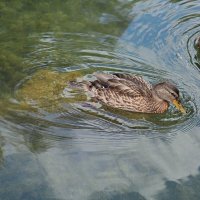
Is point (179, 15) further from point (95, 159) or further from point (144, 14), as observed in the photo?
point (95, 159)

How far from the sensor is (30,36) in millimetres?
8133

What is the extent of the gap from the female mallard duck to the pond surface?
108 mm

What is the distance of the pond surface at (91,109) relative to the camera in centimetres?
572

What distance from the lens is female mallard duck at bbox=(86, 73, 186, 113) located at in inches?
273

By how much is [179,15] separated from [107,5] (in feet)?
4.07

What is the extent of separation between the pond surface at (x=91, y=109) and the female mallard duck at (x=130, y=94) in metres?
0.11

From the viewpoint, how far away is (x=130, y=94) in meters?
6.95

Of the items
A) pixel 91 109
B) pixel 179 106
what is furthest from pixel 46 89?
pixel 179 106

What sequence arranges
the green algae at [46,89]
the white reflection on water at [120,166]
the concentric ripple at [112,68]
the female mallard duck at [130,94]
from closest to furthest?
1. the white reflection on water at [120,166]
2. the concentric ripple at [112,68]
3. the green algae at [46,89]
4. the female mallard duck at [130,94]

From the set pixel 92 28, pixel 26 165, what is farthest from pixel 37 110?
pixel 92 28

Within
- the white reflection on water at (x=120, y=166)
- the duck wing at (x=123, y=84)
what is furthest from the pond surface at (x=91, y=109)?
the duck wing at (x=123, y=84)

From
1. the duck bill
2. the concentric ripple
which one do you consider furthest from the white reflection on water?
the duck bill

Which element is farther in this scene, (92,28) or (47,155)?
(92,28)

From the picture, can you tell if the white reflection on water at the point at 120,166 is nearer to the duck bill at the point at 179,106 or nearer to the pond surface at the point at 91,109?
the pond surface at the point at 91,109
